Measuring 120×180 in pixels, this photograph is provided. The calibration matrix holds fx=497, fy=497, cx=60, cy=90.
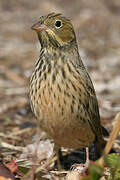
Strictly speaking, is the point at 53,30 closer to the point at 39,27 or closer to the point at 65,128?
the point at 39,27

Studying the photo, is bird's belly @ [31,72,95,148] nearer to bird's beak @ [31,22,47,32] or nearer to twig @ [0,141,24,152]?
bird's beak @ [31,22,47,32]

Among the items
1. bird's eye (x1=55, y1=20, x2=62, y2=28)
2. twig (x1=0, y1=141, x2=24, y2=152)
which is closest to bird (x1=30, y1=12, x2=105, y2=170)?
bird's eye (x1=55, y1=20, x2=62, y2=28)

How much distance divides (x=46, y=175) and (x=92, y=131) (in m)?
1.16

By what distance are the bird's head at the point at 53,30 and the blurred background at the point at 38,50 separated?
1892 millimetres

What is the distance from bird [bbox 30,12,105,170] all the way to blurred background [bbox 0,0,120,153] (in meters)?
1.55

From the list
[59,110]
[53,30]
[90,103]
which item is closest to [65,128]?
[59,110]

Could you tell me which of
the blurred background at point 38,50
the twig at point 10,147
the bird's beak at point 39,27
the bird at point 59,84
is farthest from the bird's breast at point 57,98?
the blurred background at point 38,50

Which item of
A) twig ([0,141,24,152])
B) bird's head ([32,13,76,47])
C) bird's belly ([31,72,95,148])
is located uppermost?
bird's head ([32,13,76,47])

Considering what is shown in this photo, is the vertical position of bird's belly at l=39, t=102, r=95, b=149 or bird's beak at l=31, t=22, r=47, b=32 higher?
bird's beak at l=31, t=22, r=47, b=32

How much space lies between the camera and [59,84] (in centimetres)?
478

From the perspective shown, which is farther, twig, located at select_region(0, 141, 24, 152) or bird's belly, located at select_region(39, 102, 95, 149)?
twig, located at select_region(0, 141, 24, 152)

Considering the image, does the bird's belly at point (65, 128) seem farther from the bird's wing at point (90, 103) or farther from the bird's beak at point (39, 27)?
the bird's beak at point (39, 27)

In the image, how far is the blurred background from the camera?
25.2 feet

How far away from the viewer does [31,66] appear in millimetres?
9742
